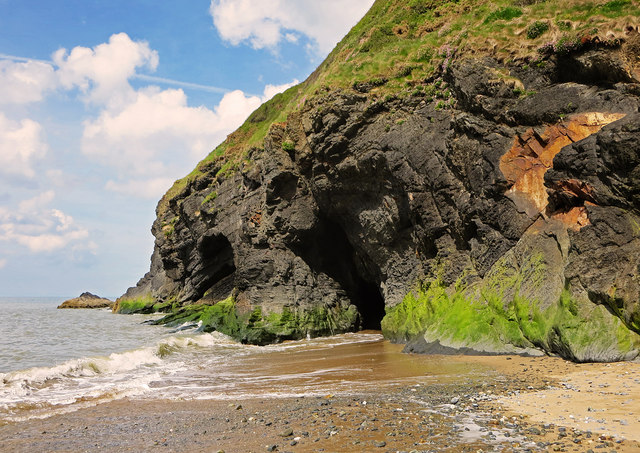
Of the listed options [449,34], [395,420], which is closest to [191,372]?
[395,420]

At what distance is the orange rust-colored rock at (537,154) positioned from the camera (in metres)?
14.5

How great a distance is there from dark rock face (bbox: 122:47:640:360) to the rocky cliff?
0.06 meters

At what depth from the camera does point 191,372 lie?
14.8 meters

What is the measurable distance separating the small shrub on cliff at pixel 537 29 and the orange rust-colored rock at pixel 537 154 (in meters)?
5.02

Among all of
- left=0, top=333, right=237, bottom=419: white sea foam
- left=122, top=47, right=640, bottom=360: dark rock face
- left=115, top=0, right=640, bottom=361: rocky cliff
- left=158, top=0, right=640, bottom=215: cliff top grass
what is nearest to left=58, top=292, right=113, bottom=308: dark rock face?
left=115, top=0, right=640, bottom=361: rocky cliff

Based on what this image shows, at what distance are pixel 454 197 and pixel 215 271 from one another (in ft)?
91.4

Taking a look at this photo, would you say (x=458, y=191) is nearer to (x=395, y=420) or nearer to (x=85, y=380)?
(x=395, y=420)

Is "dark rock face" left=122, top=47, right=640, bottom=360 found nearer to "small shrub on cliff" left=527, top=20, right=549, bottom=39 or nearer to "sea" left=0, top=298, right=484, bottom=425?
"small shrub on cliff" left=527, top=20, right=549, bottom=39

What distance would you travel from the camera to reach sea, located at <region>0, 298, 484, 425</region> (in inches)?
417

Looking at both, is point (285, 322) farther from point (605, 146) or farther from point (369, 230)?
point (605, 146)

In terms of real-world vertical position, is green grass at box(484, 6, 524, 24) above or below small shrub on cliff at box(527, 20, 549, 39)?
above

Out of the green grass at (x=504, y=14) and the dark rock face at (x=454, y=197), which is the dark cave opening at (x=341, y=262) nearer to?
the dark rock face at (x=454, y=197)

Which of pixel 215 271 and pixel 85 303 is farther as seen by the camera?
pixel 85 303

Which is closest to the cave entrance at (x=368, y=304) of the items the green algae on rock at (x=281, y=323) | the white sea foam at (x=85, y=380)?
the green algae on rock at (x=281, y=323)
